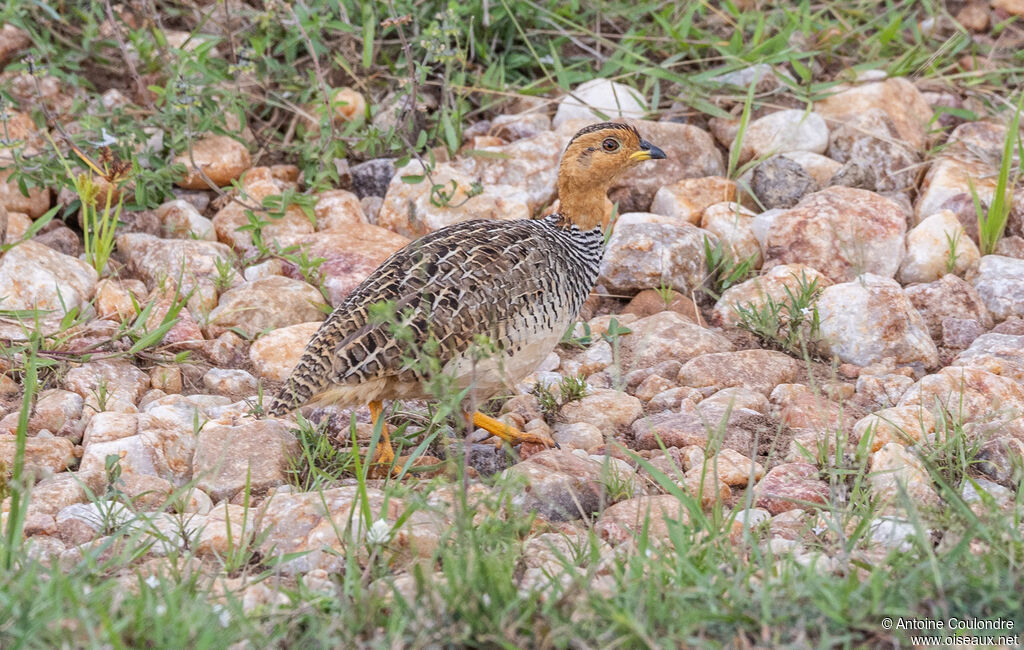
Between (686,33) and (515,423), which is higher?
(686,33)

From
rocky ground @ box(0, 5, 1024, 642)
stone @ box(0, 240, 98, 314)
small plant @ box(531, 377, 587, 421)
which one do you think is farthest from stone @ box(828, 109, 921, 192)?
stone @ box(0, 240, 98, 314)

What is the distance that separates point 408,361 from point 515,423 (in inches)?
61.4

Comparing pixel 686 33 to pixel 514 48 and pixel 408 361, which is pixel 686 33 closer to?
pixel 514 48

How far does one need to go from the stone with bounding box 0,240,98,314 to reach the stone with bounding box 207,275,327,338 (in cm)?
63

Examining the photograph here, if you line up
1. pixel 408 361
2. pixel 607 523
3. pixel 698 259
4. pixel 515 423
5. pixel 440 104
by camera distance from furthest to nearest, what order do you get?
pixel 440 104 < pixel 698 259 < pixel 515 423 < pixel 607 523 < pixel 408 361

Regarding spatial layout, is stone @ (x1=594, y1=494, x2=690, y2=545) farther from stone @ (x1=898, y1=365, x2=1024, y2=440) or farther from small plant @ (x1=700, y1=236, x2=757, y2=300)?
small plant @ (x1=700, y1=236, x2=757, y2=300)

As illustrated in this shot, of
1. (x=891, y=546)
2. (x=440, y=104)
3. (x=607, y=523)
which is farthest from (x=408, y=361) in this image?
(x=440, y=104)

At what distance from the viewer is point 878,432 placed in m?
4.13

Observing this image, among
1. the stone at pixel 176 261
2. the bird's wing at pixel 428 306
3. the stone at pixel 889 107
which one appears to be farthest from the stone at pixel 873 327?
the stone at pixel 176 261

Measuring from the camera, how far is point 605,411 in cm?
463

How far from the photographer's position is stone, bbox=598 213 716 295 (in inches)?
221

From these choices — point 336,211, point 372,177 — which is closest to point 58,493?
point 336,211

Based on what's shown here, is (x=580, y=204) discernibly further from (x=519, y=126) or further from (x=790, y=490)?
(x=790, y=490)

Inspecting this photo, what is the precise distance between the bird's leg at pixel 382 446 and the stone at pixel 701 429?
3.24 ft
